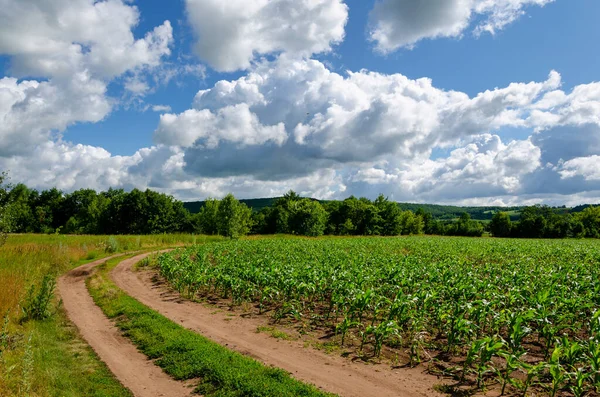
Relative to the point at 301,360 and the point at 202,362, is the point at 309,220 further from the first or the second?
the point at 202,362

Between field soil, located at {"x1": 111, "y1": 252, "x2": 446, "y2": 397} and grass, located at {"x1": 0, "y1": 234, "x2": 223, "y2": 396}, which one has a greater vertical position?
grass, located at {"x1": 0, "y1": 234, "x2": 223, "y2": 396}

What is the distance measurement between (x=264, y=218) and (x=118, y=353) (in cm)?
8889

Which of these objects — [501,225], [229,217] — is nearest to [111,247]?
[229,217]

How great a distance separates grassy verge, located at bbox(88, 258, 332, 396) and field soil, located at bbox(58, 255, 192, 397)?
0.94 feet

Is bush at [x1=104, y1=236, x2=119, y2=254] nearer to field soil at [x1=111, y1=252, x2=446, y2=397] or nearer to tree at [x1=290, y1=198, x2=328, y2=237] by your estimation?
field soil at [x1=111, y1=252, x2=446, y2=397]

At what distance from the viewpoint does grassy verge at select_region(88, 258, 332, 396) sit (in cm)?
779

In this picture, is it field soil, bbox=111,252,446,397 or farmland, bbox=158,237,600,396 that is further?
field soil, bbox=111,252,446,397

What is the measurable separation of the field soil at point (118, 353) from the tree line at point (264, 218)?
42.7 metres

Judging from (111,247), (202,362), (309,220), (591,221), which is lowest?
(591,221)

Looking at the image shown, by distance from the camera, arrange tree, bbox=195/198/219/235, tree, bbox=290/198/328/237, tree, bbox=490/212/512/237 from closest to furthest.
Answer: tree, bbox=195/198/219/235 → tree, bbox=290/198/328/237 → tree, bbox=490/212/512/237

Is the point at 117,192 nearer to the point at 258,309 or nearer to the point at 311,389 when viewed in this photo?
the point at 258,309

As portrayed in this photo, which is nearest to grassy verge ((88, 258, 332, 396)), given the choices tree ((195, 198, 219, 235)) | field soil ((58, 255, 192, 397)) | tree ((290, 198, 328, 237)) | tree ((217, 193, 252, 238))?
field soil ((58, 255, 192, 397))

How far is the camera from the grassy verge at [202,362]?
25.6ft

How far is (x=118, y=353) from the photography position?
33.8 ft
